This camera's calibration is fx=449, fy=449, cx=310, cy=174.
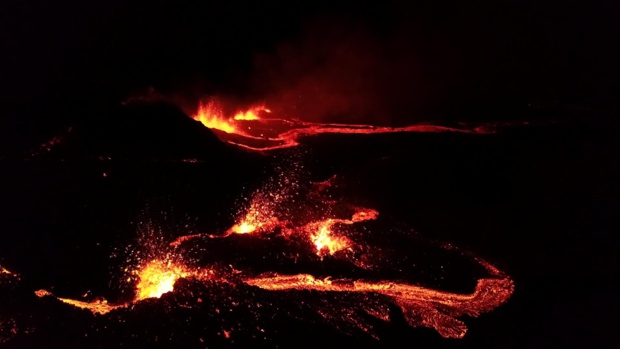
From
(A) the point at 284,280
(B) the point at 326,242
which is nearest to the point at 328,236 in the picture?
(B) the point at 326,242

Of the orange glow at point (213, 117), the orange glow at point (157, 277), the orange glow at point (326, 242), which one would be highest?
the orange glow at point (213, 117)

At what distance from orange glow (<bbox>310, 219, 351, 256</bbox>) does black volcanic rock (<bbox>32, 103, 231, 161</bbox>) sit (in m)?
1.71

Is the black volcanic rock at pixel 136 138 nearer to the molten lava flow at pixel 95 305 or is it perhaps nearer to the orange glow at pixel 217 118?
the orange glow at pixel 217 118

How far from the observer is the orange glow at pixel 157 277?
12.9 feet

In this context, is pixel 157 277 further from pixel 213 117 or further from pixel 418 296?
pixel 213 117

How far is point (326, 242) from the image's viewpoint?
4762 mm

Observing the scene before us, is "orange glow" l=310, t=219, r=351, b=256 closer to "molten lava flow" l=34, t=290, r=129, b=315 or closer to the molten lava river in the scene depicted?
the molten lava river

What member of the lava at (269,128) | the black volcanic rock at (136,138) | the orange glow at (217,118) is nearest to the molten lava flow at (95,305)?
the black volcanic rock at (136,138)

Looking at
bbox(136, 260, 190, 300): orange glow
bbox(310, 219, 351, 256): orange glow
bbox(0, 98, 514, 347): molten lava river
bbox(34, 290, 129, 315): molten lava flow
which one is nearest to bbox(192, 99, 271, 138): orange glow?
bbox(0, 98, 514, 347): molten lava river

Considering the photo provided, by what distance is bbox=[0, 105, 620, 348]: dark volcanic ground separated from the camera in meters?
3.69

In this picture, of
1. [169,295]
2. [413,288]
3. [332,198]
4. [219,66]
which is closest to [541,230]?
[413,288]

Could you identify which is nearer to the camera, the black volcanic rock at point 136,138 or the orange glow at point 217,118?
the black volcanic rock at point 136,138

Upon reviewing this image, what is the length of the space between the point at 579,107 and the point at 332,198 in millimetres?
7459

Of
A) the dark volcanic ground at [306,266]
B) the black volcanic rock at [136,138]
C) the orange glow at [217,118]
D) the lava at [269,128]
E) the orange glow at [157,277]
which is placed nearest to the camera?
the dark volcanic ground at [306,266]
